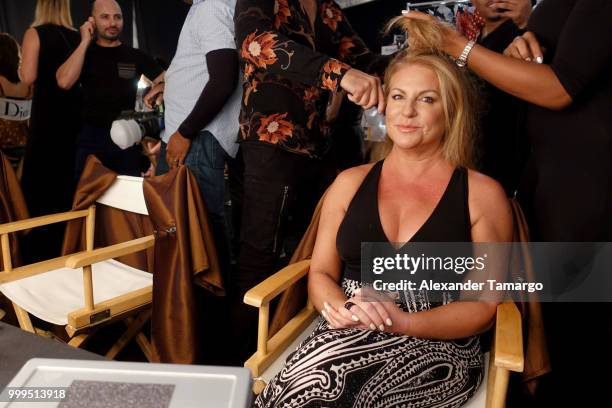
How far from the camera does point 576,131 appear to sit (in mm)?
1237

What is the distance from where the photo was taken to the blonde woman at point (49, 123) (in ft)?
7.73

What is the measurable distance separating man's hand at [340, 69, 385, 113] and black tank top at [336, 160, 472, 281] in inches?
8.4

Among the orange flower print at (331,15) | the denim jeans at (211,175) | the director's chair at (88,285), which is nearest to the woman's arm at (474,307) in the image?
the orange flower print at (331,15)

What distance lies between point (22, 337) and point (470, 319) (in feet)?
3.74

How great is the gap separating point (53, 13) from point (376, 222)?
1886 mm

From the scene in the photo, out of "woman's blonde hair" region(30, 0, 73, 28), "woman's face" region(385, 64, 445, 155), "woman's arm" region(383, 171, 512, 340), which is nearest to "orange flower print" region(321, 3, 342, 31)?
"woman's face" region(385, 64, 445, 155)

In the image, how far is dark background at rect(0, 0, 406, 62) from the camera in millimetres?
2277

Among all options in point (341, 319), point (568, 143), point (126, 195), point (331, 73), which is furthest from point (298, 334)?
point (126, 195)

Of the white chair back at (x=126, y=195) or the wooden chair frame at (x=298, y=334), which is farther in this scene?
the white chair back at (x=126, y=195)

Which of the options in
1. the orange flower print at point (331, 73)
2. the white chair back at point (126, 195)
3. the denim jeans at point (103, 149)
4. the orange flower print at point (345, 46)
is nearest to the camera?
the orange flower print at point (331, 73)

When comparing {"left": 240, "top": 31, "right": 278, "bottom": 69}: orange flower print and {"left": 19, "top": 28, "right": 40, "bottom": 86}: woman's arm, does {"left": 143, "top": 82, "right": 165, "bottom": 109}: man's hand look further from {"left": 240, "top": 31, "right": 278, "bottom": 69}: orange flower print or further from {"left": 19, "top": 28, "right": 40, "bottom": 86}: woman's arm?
{"left": 240, "top": 31, "right": 278, "bottom": 69}: orange flower print

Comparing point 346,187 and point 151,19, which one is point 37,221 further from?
point 346,187

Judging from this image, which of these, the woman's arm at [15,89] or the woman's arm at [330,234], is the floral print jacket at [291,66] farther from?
the woman's arm at [15,89]

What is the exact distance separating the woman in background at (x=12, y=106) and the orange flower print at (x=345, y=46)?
1.58 meters
